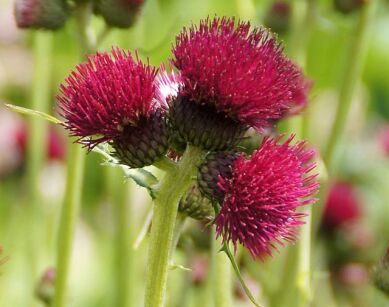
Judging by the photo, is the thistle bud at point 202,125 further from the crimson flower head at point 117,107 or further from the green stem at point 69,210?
the green stem at point 69,210

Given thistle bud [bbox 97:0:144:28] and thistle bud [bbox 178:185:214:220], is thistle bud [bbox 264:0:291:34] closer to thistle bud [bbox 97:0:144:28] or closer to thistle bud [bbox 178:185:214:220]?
thistle bud [bbox 97:0:144:28]

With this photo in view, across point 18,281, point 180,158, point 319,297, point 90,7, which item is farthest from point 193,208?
point 18,281

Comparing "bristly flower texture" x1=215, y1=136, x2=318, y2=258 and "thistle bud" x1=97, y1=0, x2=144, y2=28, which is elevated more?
"thistle bud" x1=97, y1=0, x2=144, y2=28

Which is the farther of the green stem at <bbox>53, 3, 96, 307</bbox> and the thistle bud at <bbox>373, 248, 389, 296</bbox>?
the green stem at <bbox>53, 3, 96, 307</bbox>

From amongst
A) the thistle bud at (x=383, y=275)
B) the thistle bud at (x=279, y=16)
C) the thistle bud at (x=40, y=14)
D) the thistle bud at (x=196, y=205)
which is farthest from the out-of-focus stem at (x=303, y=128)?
the thistle bud at (x=40, y=14)

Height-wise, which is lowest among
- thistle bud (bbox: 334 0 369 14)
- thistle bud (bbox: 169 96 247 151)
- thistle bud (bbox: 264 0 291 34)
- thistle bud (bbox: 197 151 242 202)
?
thistle bud (bbox: 197 151 242 202)

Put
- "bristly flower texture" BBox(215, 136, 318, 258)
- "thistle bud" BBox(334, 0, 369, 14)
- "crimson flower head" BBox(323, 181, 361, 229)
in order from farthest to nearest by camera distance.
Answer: "crimson flower head" BBox(323, 181, 361, 229) < "thistle bud" BBox(334, 0, 369, 14) < "bristly flower texture" BBox(215, 136, 318, 258)

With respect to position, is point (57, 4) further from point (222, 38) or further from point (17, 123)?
point (17, 123)

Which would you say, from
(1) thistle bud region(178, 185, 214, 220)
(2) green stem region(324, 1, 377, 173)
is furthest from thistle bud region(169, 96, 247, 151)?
(2) green stem region(324, 1, 377, 173)
